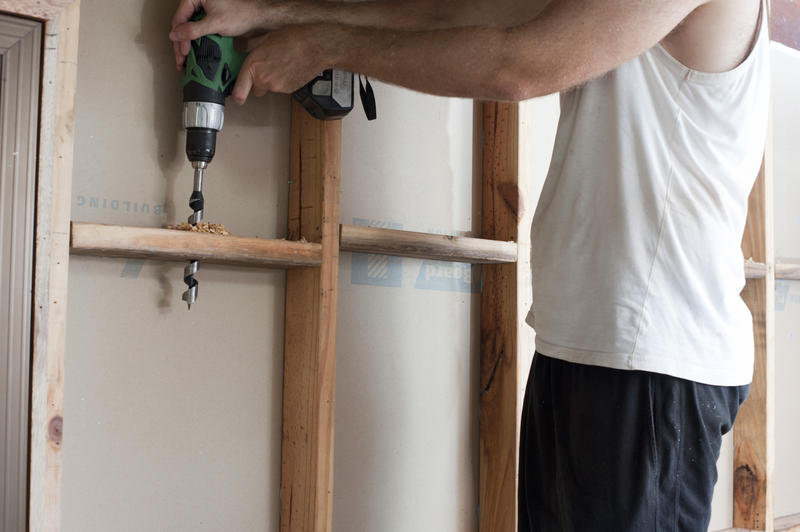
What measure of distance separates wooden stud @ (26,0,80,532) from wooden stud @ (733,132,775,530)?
5.70 feet

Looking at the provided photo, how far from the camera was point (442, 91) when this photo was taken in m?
1.08

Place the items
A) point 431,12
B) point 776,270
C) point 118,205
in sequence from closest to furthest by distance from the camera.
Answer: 1. point 118,205
2. point 431,12
3. point 776,270

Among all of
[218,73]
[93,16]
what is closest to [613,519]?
[218,73]

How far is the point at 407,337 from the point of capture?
5.51 feet

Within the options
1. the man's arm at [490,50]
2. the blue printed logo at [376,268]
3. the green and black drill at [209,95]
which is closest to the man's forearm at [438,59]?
the man's arm at [490,50]

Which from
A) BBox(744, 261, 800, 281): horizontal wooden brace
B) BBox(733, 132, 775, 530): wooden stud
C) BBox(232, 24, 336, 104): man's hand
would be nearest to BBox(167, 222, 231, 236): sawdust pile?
BBox(232, 24, 336, 104): man's hand

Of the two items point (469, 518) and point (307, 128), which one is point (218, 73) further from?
point (469, 518)

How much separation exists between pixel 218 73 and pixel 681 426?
0.91 meters

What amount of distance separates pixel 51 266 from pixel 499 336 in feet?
3.40

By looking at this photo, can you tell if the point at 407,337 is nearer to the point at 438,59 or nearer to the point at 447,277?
the point at 447,277

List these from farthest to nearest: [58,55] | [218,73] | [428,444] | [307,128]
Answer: [428,444] → [307,128] → [218,73] → [58,55]

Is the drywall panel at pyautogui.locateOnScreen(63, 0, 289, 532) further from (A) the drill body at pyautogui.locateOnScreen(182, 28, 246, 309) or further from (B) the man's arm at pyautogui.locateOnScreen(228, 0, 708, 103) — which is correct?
(B) the man's arm at pyautogui.locateOnScreen(228, 0, 708, 103)

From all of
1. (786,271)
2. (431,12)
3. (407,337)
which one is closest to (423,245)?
(407,337)

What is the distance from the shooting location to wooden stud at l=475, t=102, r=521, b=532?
1664 mm
